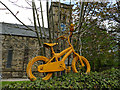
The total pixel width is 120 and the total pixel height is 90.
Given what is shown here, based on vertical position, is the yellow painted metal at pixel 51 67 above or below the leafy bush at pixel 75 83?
above

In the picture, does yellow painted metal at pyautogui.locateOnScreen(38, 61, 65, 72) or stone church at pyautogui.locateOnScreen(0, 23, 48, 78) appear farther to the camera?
stone church at pyautogui.locateOnScreen(0, 23, 48, 78)

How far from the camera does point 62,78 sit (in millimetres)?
4293

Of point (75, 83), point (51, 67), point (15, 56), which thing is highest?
point (15, 56)

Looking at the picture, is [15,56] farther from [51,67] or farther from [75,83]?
[75,83]

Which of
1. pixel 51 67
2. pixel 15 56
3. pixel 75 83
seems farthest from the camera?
pixel 15 56

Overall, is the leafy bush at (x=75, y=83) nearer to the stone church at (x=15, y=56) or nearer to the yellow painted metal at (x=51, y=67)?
the yellow painted metal at (x=51, y=67)

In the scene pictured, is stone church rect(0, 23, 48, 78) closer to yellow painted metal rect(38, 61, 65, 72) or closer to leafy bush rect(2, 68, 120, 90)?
yellow painted metal rect(38, 61, 65, 72)

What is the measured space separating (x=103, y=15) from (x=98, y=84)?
13.1 feet

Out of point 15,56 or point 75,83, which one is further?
point 15,56

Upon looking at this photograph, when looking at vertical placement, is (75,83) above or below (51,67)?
below

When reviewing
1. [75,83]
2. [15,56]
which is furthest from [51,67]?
[15,56]

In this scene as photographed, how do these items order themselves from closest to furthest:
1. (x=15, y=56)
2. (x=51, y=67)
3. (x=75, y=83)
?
(x=75, y=83) → (x=51, y=67) → (x=15, y=56)

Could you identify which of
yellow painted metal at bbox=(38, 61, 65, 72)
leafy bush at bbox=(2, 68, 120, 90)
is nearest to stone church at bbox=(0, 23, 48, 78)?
yellow painted metal at bbox=(38, 61, 65, 72)

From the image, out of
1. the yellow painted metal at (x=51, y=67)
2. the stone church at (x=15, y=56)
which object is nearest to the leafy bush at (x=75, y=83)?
the yellow painted metal at (x=51, y=67)
